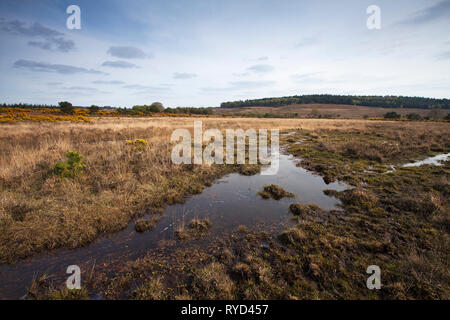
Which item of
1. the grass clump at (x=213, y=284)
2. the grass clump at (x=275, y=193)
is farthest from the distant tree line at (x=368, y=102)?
the grass clump at (x=213, y=284)

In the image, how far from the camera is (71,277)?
3.62 meters

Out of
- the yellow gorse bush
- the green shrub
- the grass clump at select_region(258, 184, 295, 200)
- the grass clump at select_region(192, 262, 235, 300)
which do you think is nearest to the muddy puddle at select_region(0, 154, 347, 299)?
the grass clump at select_region(258, 184, 295, 200)

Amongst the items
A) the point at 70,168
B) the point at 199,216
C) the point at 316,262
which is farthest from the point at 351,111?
the point at 70,168

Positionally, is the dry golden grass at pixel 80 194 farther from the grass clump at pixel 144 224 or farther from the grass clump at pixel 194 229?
the grass clump at pixel 194 229

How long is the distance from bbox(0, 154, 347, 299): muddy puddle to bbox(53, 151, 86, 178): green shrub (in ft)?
14.8

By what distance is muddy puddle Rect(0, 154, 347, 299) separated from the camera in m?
3.73

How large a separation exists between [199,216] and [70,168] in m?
6.65

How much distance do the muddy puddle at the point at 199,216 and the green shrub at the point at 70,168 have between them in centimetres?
453

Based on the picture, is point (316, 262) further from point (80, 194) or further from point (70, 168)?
point (70, 168)

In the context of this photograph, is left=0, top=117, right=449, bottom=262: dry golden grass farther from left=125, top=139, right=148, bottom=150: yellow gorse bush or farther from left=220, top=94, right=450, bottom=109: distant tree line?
left=220, top=94, right=450, bottom=109: distant tree line

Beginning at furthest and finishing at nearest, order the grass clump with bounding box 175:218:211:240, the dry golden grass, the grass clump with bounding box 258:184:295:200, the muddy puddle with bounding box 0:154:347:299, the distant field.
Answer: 1. the distant field
2. the grass clump with bounding box 258:184:295:200
3. the grass clump with bounding box 175:218:211:240
4. the dry golden grass
5. the muddy puddle with bounding box 0:154:347:299

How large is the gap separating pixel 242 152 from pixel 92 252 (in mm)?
11856
